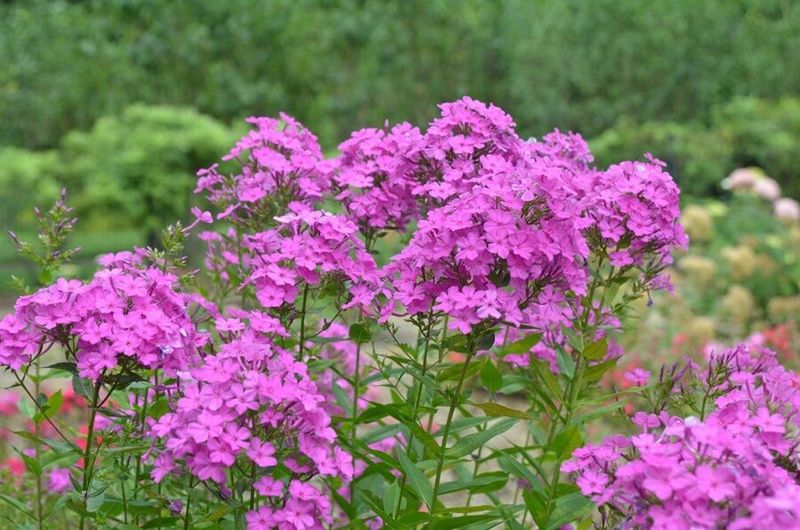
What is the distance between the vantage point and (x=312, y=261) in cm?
168

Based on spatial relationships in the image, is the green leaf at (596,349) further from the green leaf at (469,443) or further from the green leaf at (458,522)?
the green leaf at (458,522)

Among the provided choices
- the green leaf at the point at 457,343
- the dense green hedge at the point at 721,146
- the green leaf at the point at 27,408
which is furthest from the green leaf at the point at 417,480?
the dense green hedge at the point at 721,146

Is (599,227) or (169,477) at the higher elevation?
(599,227)

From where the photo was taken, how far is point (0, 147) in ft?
34.2

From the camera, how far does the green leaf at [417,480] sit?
5.76 ft

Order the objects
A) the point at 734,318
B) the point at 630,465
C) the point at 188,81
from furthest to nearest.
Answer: the point at 188,81, the point at 734,318, the point at 630,465

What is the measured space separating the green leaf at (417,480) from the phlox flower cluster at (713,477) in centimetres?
35

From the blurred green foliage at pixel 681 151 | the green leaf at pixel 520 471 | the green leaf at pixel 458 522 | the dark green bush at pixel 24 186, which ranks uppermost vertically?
the blurred green foliage at pixel 681 151

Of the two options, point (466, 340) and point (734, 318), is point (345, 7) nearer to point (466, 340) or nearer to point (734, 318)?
point (734, 318)

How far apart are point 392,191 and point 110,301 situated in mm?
614

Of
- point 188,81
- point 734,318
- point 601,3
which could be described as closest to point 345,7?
point 188,81

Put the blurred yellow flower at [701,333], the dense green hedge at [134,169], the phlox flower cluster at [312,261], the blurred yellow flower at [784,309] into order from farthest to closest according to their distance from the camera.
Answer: the dense green hedge at [134,169], the blurred yellow flower at [784,309], the blurred yellow flower at [701,333], the phlox flower cluster at [312,261]

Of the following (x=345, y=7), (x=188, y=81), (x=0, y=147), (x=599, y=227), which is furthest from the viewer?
(x=345, y=7)

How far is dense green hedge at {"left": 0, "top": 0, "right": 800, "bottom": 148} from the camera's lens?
11008 millimetres
